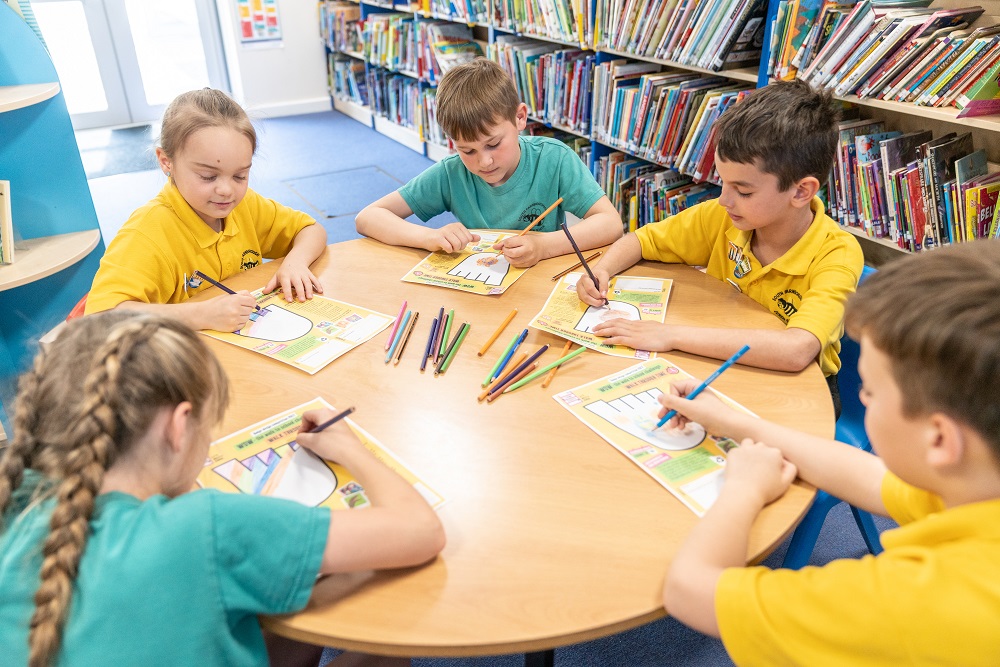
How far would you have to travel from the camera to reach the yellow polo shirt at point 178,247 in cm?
141

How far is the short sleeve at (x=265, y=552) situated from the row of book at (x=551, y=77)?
3.04 m

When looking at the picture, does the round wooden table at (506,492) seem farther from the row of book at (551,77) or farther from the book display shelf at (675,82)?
the row of book at (551,77)

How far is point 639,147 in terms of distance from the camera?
3143 millimetres

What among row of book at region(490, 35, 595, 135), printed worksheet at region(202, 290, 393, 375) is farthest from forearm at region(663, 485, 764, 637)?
row of book at region(490, 35, 595, 135)

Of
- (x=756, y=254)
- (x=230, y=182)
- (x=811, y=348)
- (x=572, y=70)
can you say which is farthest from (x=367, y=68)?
(x=811, y=348)

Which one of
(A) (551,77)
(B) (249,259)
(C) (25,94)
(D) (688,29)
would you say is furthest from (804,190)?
(A) (551,77)

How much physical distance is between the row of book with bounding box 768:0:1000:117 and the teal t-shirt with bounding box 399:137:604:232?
0.91 m

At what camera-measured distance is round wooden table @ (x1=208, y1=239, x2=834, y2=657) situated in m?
0.75

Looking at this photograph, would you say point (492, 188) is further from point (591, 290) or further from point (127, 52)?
point (127, 52)

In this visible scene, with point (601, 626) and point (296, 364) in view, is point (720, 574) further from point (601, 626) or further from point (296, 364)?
point (296, 364)

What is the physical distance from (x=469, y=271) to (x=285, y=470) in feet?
2.47

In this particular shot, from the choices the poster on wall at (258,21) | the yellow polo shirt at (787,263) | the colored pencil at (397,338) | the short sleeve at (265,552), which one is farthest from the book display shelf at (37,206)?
the poster on wall at (258,21)

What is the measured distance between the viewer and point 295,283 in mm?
1481

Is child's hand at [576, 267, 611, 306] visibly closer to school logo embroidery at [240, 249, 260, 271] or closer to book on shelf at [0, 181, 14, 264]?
school logo embroidery at [240, 249, 260, 271]
